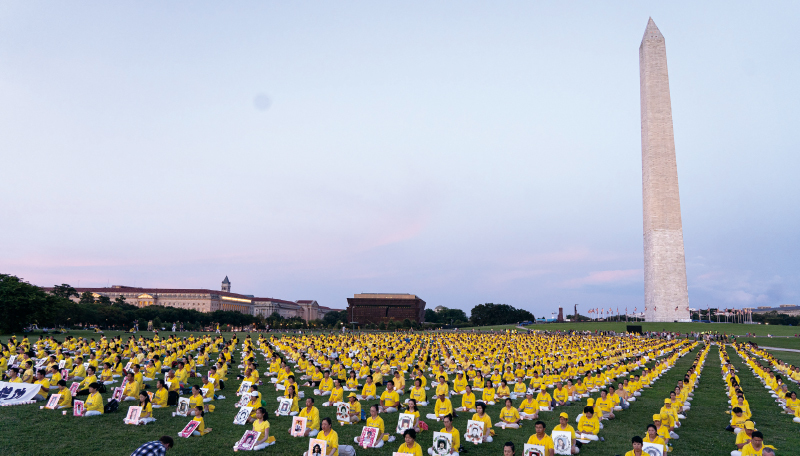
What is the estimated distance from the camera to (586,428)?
13.0 meters

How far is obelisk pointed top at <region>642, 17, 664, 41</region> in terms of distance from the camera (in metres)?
82.1

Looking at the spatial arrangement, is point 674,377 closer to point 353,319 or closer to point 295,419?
point 295,419

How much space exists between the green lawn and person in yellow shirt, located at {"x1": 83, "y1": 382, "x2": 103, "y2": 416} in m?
0.32

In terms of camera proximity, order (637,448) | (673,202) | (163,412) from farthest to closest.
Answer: (673,202), (163,412), (637,448)

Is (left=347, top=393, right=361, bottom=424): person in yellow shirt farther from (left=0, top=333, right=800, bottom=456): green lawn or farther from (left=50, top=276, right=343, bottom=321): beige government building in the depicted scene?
(left=50, top=276, right=343, bottom=321): beige government building

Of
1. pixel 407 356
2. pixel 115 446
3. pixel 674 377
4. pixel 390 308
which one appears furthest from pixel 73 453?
pixel 390 308

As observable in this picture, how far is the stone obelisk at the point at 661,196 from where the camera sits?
8056cm

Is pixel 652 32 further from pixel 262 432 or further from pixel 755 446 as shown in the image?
pixel 262 432

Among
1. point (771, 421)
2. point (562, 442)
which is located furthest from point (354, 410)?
point (771, 421)

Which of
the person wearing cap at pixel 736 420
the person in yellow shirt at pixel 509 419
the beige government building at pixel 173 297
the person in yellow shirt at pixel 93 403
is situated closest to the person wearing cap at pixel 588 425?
the person in yellow shirt at pixel 509 419

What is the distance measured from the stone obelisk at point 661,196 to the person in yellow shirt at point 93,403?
82.5 m

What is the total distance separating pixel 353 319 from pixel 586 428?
115333 mm

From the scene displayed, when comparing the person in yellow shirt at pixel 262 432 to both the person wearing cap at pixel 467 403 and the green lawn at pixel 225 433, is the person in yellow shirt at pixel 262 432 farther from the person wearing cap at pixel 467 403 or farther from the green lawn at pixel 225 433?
the person wearing cap at pixel 467 403

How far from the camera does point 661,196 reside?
81.6 metres
